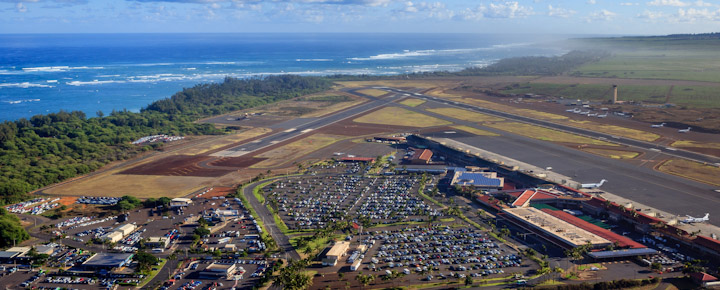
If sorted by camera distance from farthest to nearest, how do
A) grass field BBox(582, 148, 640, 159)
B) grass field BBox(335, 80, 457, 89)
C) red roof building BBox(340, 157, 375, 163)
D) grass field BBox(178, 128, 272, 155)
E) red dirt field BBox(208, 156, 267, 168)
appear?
grass field BBox(335, 80, 457, 89) < grass field BBox(178, 128, 272, 155) < red roof building BBox(340, 157, 375, 163) < red dirt field BBox(208, 156, 267, 168) < grass field BBox(582, 148, 640, 159)

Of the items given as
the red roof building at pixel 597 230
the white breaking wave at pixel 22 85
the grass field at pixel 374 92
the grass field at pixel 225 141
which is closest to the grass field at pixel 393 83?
the grass field at pixel 374 92

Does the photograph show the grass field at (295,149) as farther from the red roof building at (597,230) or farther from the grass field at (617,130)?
the grass field at (617,130)

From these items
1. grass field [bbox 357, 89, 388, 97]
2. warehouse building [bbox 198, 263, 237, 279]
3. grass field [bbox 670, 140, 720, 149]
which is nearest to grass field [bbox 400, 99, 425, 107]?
grass field [bbox 357, 89, 388, 97]

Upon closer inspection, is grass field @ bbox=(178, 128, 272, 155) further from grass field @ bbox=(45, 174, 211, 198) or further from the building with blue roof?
the building with blue roof

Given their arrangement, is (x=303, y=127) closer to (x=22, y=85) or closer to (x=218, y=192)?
(x=218, y=192)

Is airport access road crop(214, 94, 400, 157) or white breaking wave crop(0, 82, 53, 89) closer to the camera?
airport access road crop(214, 94, 400, 157)

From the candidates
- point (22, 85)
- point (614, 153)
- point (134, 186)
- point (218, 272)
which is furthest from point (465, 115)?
point (22, 85)
